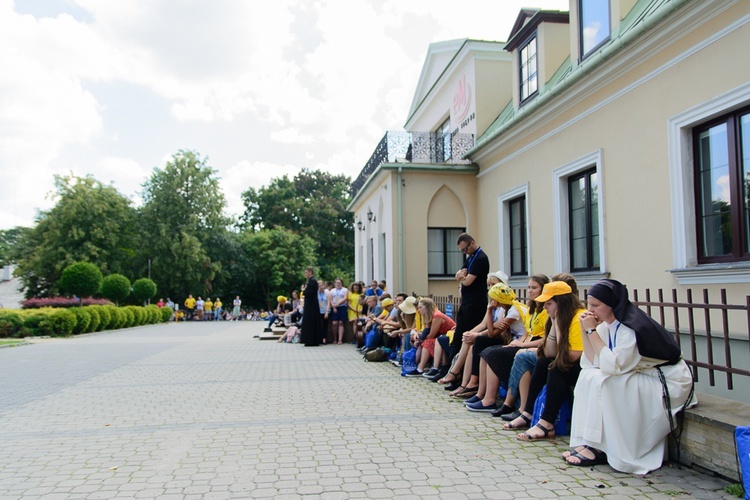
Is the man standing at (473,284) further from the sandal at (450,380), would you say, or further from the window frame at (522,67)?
the window frame at (522,67)

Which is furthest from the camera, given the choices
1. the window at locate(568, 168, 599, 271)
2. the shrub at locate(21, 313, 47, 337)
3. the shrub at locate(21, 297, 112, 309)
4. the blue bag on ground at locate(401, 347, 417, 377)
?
the shrub at locate(21, 297, 112, 309)

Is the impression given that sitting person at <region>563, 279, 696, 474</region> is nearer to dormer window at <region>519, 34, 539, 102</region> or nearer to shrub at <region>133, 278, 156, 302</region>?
dormer window at <region>519, 34, 539, 102</region>

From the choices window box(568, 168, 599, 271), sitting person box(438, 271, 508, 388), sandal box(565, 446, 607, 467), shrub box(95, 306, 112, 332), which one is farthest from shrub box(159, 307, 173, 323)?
sandal box(565, 446, 607, 467)

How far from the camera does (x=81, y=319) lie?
2348cm

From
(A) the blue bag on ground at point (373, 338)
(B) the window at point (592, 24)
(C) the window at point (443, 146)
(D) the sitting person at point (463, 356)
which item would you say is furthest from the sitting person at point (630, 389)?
(C) the window at point (443, 146)

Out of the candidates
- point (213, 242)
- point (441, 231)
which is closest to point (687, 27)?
point (441, 231)

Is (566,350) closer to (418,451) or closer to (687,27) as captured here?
(418,451)

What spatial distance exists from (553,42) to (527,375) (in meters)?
9.10

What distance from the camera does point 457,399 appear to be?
7359 millimetres

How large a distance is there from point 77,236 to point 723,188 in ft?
156

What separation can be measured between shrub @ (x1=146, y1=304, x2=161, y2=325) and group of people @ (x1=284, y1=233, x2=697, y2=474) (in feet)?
99.3

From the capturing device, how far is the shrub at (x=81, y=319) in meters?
23.1

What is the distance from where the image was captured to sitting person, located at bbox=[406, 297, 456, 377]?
919 cm

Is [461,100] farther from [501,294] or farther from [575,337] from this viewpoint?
[575,337]
